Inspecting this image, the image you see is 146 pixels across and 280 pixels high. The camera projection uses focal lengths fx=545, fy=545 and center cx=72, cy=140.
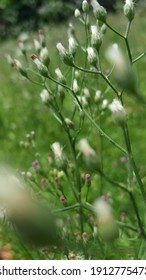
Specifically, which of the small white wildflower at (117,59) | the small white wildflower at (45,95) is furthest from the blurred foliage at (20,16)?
the small white wildflower at (117,59)

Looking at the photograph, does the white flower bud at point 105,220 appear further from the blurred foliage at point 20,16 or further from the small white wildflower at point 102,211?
the blurred foliage at point 20,16

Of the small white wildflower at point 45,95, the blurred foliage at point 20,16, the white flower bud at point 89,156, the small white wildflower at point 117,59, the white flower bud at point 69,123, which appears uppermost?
the blurred foliage at point 20,16

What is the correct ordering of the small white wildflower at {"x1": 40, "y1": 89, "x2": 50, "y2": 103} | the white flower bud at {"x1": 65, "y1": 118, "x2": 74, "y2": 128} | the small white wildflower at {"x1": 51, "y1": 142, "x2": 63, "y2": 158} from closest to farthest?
the small white wildflower at {"x1": 51, "y1": 142, "x2": 63, "y2": 158}, the white flower bud at {"x1": 65, "y1": 118, "x2": 74, "y2": 128}, the small white wildflower at {"x1": 40, "y1": 89, "x2": 50, "y2": 103}

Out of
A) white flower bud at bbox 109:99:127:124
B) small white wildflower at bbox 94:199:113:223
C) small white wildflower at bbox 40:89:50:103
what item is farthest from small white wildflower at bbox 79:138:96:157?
small white wildflower at bbox 40:89:50:103

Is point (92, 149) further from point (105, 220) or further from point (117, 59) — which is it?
point (105, 220)

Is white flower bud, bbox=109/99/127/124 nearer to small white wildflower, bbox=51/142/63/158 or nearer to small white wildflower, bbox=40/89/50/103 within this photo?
small white wildflower, bbox=51/142/63/158

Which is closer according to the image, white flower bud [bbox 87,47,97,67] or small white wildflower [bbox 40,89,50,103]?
white flower bud [bbox 87,47,97,67]

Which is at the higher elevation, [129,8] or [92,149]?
[129,8]

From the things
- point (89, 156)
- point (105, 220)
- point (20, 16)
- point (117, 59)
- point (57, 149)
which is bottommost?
point (105, 220)

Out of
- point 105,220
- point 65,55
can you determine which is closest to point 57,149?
point 65,55

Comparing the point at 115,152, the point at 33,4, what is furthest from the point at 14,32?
the point at 115,152

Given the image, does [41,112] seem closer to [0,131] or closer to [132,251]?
[0,131]
